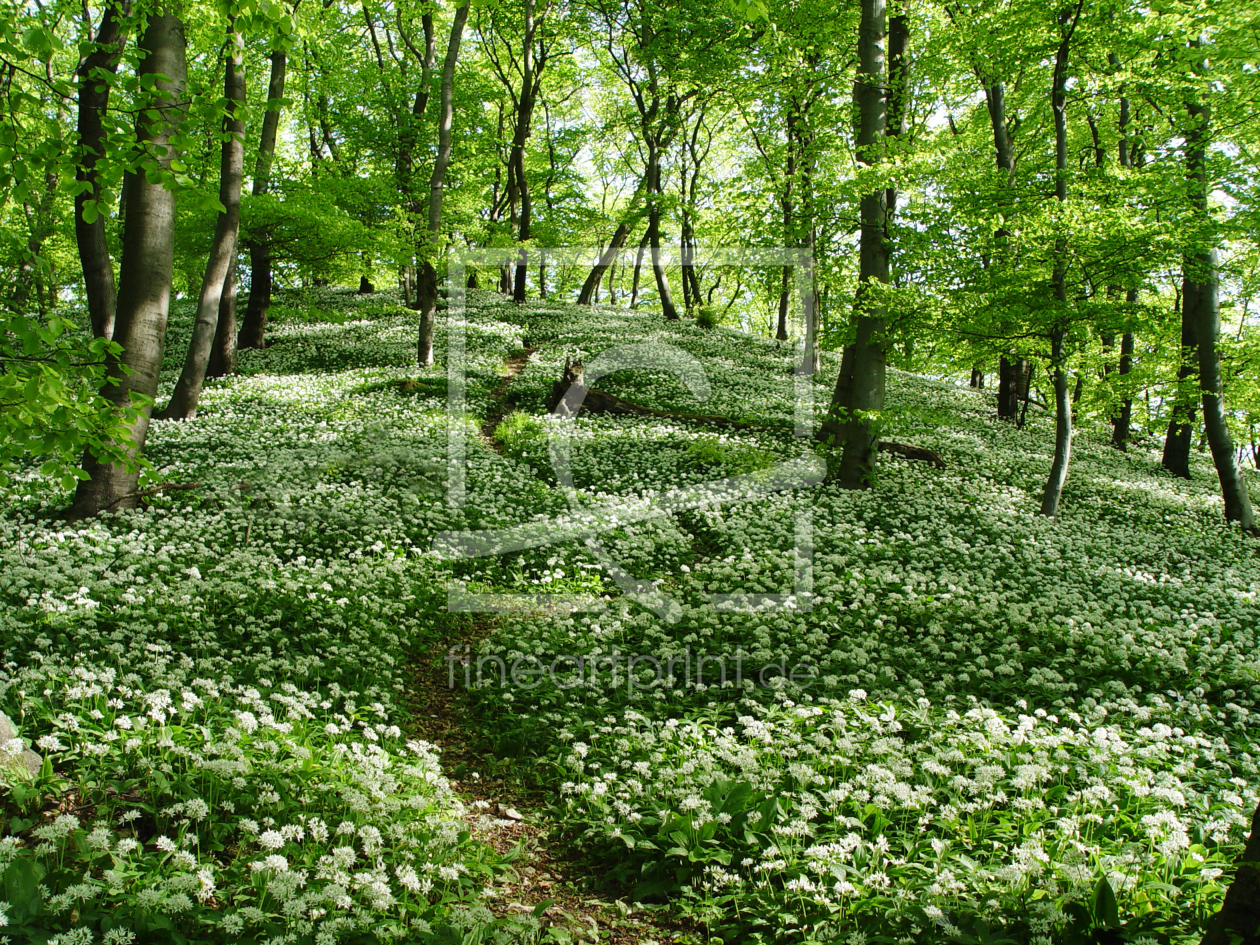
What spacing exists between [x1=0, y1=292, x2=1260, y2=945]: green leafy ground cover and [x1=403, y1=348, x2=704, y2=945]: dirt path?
193 millimetres

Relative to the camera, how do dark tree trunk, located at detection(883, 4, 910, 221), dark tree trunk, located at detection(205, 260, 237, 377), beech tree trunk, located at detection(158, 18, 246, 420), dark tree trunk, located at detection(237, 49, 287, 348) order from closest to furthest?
1. dark tree trunk, located at detection(883, 4, 910, 221)
2. beech tree trunk, located at detection(158, 18, 246, 420)
3. dark tree trunk, located at detection(237, 49, 287, 348)
4. dark tree trunk, located at detection(205, 260, 237, 377)

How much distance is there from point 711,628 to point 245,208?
1828 centimetres

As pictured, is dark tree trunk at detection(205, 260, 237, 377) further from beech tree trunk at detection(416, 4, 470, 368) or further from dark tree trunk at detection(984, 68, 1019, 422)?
dark tree trunk at detection(984, 68, 1019, 422)

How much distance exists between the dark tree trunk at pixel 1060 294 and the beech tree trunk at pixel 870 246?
288 cm

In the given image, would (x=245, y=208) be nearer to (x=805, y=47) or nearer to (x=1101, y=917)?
(x=805, y=47)

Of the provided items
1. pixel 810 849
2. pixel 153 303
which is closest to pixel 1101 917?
pixel 810 849

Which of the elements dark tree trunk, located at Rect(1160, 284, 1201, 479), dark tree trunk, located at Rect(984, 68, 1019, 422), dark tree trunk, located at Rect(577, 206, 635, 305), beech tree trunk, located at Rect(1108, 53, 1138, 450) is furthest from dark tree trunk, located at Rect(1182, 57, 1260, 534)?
dark tree trunk, located at Rect(577, 206, 635, 305)

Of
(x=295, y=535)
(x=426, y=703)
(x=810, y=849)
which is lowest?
(x=426, y=703)

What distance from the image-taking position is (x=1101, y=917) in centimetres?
358

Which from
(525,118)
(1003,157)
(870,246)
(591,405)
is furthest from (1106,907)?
(525,118)

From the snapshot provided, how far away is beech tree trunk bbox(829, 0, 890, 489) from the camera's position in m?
12.8

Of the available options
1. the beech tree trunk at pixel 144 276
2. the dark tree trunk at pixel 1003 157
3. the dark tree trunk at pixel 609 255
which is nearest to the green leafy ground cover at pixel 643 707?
the beech tree trunk at pixel 144 276

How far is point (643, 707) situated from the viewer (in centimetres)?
676

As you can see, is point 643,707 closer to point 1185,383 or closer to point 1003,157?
point 1185,383
